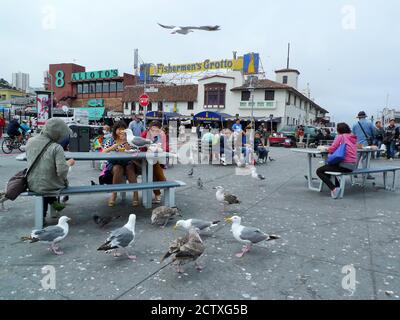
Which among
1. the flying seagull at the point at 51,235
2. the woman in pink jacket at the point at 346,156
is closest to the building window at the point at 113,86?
the woman in pink jacket at the point at 346,156

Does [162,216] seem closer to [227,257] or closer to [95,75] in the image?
[227,257]

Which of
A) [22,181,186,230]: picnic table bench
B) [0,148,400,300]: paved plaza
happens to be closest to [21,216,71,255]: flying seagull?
[0,148,400,300]: paved plaza

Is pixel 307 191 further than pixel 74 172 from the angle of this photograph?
No

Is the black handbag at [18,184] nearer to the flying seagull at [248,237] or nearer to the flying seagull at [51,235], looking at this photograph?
the flying seagull at [51,235]

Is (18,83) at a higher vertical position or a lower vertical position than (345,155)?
higher

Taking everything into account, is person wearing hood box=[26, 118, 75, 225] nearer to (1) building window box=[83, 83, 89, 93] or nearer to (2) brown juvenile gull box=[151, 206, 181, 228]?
(2) brown juvenile gull box=[151, 206, 181, 228]

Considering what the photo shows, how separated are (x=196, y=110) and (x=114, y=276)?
36.5 m

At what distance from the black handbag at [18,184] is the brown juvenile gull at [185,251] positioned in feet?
7.36

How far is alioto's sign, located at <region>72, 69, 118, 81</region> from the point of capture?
158 feet

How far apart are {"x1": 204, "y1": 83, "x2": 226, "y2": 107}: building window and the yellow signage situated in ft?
9.93

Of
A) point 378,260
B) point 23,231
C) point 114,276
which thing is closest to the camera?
point 114,276
